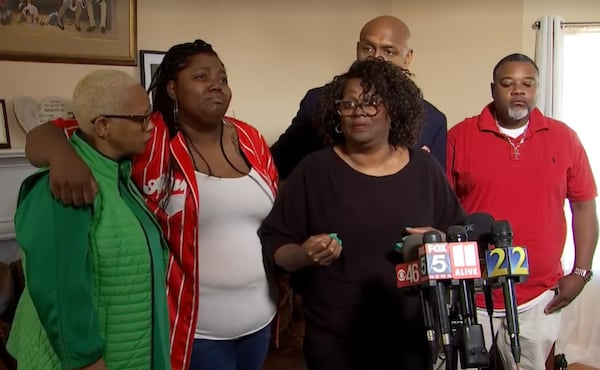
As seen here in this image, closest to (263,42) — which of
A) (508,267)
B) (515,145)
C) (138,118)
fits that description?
(515,145)

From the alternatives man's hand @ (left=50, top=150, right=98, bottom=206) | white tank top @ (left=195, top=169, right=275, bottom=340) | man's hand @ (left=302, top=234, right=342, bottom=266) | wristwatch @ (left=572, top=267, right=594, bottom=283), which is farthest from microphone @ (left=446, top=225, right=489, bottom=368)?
wristwatch @ (left=572, top=267, right=594, bottom=283)

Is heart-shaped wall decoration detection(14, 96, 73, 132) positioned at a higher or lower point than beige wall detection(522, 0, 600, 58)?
lower

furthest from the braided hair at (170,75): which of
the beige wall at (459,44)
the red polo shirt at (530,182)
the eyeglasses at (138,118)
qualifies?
the beige wall at (459,44)

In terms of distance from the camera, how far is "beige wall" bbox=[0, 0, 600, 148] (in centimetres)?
290

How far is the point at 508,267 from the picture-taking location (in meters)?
1.03

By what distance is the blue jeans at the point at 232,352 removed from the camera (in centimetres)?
150

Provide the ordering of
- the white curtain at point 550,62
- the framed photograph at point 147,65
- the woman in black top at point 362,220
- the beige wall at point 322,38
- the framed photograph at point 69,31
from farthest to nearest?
the white curtain at point 550,62, the beige wall at point 322,38, the framed photograph at point 147,65, the framed photograph at point 69,31, the woman in black top at point 362,220

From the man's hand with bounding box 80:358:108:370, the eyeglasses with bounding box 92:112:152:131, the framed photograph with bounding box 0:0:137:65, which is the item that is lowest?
the man's hand with bounding box 80:358:108:370

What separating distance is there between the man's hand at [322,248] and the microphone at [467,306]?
0.93 feet

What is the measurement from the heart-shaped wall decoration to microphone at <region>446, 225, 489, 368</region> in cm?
197

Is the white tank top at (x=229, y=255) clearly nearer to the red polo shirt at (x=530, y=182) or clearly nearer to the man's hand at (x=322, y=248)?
the man's hand at (x=322, y=248)

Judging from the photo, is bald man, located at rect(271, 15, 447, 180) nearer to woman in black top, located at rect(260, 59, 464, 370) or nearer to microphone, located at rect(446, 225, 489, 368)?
woman in black top, located at rect(260, 59, 464, 370)

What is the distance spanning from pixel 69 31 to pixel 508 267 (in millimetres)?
2220

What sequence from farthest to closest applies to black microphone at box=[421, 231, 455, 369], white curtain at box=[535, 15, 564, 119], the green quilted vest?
white curtain at box=[535, 15, 564, 119] < the green quilted vest < black microphone at box=[421, 231, 455, 369]
